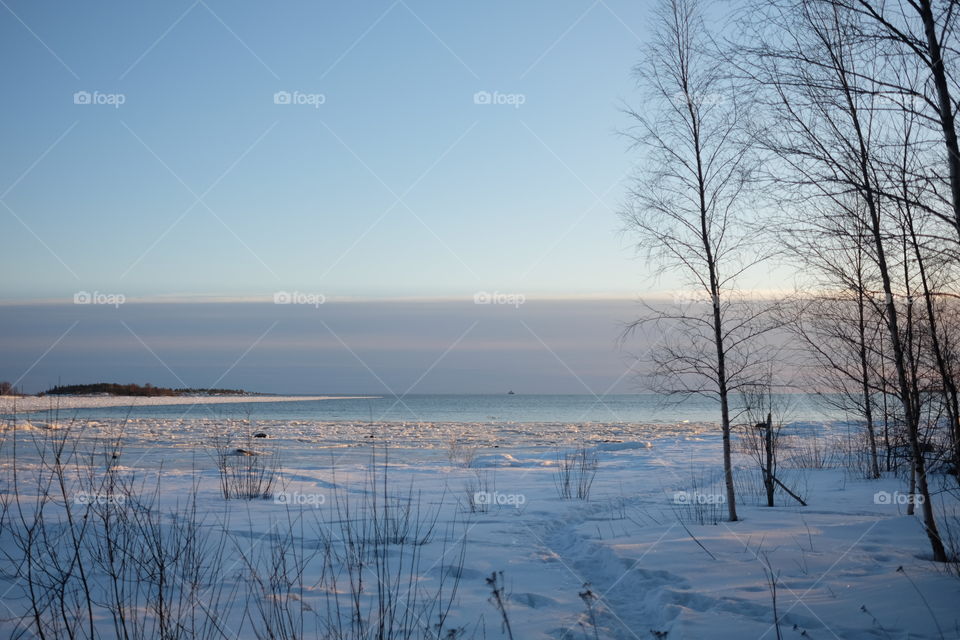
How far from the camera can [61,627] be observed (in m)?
4.28

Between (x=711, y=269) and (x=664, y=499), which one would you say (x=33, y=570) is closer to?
(x=711, y=269)

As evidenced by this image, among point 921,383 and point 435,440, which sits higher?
point 921,383

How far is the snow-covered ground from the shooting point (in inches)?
189

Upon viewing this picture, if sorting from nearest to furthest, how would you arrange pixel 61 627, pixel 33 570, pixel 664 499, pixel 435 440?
pixel 61 627 → pixel 33 570 → pixel 664 499 → pixel 435 440

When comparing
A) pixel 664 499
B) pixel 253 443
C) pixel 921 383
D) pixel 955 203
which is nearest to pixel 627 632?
pixel 955 203

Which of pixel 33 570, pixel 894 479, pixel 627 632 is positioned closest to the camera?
pixel 627 632

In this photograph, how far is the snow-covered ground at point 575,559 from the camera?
15.7 ft

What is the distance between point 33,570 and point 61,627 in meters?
1.79

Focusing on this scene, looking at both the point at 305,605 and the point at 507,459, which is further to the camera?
the point at 507,459

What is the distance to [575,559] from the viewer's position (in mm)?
7066

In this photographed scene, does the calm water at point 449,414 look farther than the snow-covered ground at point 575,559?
Yes

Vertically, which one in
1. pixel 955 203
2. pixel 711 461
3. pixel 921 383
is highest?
pixel 955 203

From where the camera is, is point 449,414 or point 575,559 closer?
point 575,559

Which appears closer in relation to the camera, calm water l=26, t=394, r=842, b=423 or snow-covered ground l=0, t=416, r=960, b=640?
snow-covered ground l=0, t=416, r=960, b=640
